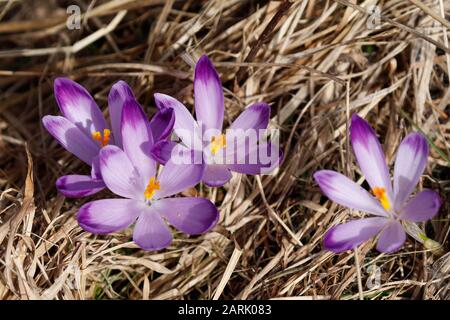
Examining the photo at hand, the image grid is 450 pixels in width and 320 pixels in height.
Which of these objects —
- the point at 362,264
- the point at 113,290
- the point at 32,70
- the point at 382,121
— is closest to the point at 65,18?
the point at 32,70

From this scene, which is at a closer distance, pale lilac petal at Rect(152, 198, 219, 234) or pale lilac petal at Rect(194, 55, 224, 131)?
pale lilac petal at Rect(152, 198, 219, 234)

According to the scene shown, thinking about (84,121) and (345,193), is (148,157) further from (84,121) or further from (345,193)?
(345,193)

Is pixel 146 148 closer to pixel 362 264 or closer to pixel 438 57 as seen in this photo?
pixel 362 264

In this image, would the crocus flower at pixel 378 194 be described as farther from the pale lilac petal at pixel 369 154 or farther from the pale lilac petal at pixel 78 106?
the pale lilac petal at pixel 78 106

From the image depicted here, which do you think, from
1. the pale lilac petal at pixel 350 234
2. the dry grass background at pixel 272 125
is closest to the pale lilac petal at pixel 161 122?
the dry grass background at pixel 272 125

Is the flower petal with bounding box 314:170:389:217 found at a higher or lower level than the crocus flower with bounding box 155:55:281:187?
lower

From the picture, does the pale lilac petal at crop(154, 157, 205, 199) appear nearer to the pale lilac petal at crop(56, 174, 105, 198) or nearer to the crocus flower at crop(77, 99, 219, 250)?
the crocus flower at crop(77, 99, 219, 250)

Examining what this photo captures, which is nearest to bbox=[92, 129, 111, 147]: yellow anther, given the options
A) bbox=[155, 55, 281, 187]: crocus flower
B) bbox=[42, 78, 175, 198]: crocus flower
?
bbox=[42, 78, 175, 198]: crocus flower
